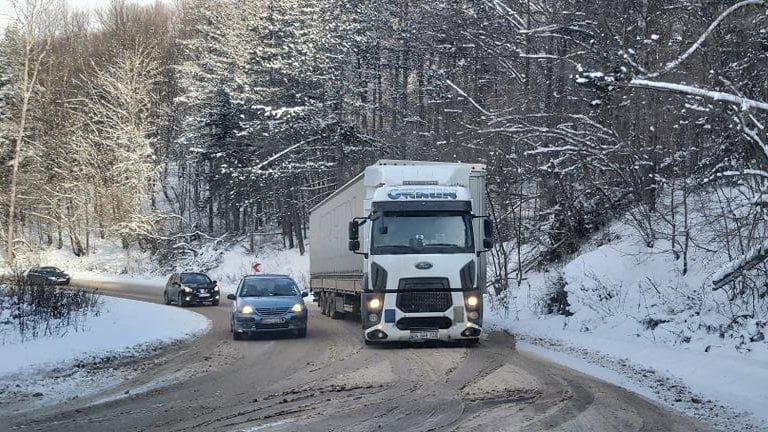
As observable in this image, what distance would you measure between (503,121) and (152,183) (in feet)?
136

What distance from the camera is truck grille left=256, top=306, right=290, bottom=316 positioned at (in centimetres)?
1859

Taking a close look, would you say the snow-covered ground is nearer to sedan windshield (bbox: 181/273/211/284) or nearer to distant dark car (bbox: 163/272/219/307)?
distant dark car (bbox: 163/272/219/307)

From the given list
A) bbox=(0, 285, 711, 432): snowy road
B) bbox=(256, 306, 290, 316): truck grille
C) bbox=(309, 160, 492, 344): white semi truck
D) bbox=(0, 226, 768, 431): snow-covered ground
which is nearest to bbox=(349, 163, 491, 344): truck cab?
bbox=(309, 160, 492, 344): white semi truck

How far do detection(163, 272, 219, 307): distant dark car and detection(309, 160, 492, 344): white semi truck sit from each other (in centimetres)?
1903

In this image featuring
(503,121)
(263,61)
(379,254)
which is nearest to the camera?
(379,254)

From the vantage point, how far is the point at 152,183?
2325 inches

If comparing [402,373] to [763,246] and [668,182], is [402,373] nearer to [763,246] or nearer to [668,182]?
[763,246]

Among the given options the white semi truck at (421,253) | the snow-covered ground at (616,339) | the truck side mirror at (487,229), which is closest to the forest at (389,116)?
the snow-covered ground at (616,339)

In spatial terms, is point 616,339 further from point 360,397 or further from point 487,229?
point 360,397

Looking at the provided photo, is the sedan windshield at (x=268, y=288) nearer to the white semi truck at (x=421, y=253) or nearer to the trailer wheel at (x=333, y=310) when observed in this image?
the white semi truck at (x=421, y=253)

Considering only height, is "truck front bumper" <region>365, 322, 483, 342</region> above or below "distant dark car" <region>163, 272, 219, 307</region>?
above

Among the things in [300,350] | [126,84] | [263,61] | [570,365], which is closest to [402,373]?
[570,365]

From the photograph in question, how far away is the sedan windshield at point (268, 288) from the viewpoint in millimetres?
19922

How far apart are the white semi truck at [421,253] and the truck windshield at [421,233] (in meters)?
0.02
